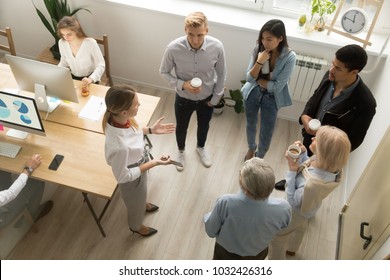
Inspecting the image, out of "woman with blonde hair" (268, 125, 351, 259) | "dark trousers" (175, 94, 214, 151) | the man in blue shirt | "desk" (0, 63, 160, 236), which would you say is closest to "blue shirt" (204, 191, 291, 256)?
"woman with blonde hair" (268, 125, 351, 259)

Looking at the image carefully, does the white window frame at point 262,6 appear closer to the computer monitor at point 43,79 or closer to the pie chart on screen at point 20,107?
the computer monitor at point 43,79

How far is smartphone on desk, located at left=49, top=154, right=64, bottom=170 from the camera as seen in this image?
A: 2.57 metres

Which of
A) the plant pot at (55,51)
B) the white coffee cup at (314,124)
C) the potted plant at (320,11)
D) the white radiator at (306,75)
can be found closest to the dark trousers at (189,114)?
the white coffee cup at (314,124)

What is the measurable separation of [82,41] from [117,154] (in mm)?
1561

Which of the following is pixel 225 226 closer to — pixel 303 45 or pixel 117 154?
pixel 117 154

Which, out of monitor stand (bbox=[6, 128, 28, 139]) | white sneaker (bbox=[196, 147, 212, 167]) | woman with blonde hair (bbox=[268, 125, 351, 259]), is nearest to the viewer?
woman with blonde hair (bbox=[268, 125, 351, 259])

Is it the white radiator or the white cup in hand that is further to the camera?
the white radiator

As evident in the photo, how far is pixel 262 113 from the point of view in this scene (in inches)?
122

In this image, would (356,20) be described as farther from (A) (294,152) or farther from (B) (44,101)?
(B) (44,101)

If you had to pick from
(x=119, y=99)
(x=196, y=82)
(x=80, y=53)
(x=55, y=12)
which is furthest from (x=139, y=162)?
(x=55, y=12)

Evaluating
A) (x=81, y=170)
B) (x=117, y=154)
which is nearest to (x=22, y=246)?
(x=81, y=170)

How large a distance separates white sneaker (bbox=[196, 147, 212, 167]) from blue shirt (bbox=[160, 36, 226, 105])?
0.75 m

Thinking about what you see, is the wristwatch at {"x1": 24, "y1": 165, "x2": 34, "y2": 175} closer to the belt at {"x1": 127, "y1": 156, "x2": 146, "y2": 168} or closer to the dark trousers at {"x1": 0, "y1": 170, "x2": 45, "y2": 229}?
the dark trousers at {"x1": 0, "y1": 170, "x2": 45, "y2": 229}

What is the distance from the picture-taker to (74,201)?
3.25 meters
